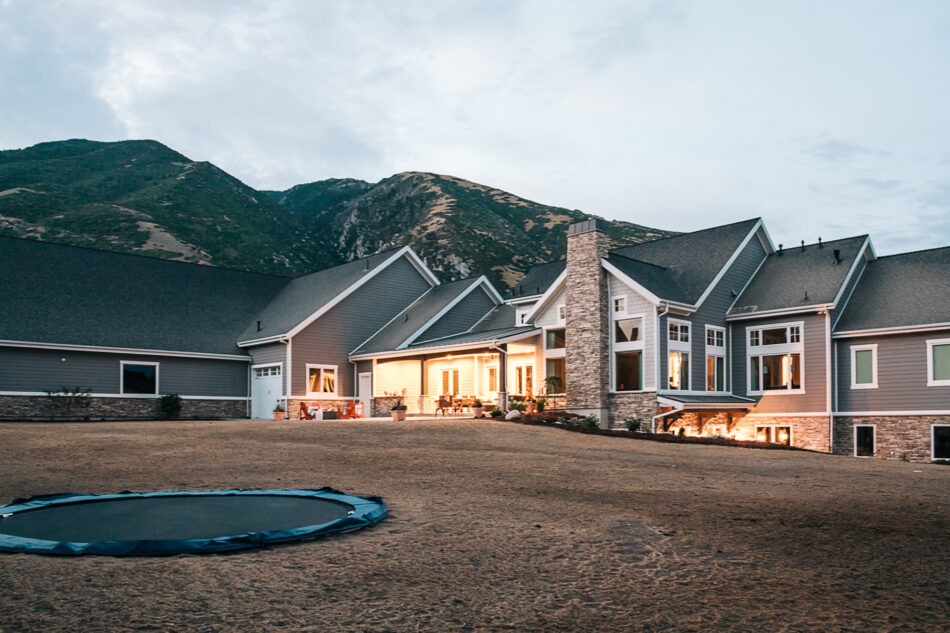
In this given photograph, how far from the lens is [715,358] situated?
2775 cm

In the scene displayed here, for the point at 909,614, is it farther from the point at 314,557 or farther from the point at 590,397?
the point at 590,397

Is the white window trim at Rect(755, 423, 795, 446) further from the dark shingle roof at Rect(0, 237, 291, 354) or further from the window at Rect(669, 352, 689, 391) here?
the dark shingle roof at Rect(0, 237, 291, 354)

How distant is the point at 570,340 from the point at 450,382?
7.08m

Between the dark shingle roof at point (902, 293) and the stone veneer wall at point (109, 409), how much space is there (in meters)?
23.3

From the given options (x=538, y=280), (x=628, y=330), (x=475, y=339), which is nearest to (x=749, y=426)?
(x=628, y=330)

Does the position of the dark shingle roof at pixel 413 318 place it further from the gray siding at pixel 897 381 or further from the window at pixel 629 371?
the gray siding at pixel 897 381

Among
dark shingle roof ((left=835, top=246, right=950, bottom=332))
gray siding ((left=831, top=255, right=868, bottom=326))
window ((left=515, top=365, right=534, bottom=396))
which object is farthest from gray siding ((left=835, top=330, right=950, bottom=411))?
window ((left=515, top=365, right=534, bottom=396))

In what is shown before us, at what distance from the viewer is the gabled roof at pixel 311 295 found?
3181cm

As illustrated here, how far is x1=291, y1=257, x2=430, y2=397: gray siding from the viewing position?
31234mm

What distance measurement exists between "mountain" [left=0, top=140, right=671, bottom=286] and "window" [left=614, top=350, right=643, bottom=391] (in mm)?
53814

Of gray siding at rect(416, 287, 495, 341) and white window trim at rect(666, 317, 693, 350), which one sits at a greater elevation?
gray siding at rect(416, 287, 495, 341)

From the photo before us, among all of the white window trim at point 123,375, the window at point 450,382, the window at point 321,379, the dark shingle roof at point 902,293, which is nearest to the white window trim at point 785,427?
the dark shingle roof at point 902,293

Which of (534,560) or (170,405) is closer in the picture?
(534,560)

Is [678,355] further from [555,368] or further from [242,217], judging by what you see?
[242,217]
